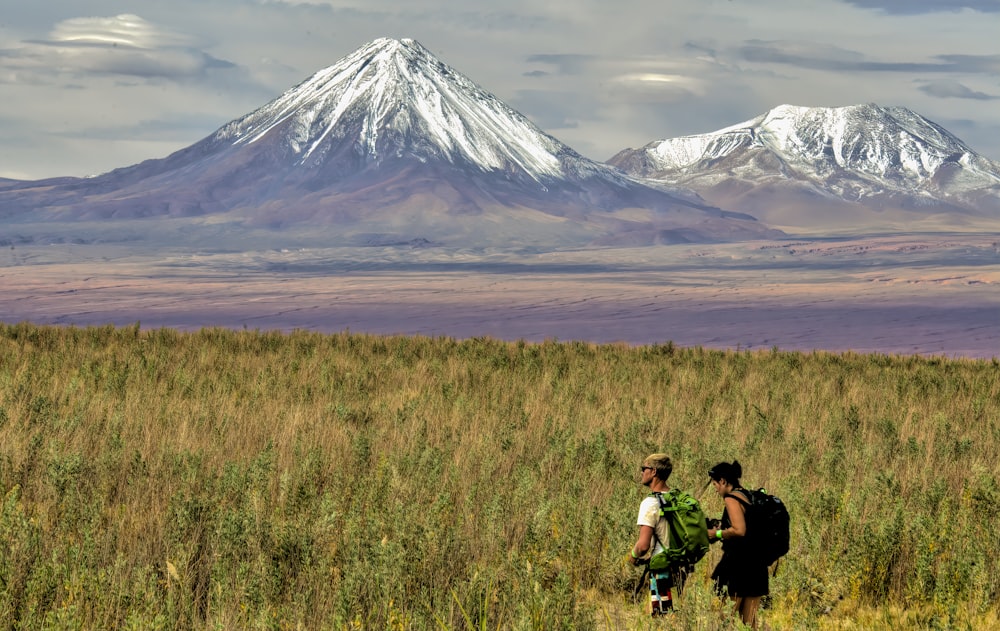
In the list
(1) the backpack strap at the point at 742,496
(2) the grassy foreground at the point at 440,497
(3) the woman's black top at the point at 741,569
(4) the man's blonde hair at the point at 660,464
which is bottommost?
(2) the grassy foreground at the point at 440,497

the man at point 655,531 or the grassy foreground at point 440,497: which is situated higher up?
the man at point 655,531


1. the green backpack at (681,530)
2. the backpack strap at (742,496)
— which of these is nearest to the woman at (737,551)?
the backpack strap at (742,496)

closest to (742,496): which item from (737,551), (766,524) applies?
(766,524)

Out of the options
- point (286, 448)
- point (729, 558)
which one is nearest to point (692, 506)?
point (729, 558)

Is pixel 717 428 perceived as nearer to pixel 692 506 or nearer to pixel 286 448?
pixel 286 448

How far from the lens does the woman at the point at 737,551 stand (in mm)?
6109

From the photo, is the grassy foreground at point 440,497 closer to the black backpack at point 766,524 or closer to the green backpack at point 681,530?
the green backpack at point 681,530

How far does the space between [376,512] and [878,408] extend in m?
10.1

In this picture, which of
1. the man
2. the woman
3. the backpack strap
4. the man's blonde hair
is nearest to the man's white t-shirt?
the man

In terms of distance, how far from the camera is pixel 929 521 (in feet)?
28.0

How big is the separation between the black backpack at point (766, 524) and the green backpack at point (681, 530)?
0.26 metres

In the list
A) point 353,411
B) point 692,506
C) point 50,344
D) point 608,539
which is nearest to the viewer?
point 692,506

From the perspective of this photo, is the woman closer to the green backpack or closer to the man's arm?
the green backpack

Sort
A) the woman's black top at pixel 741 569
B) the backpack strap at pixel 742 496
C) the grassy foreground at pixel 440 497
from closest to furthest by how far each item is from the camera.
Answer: the backpack strap at pixel 742 496
the woman's black top at pixel 741 569
the grassy foreground at pixel 440 497
